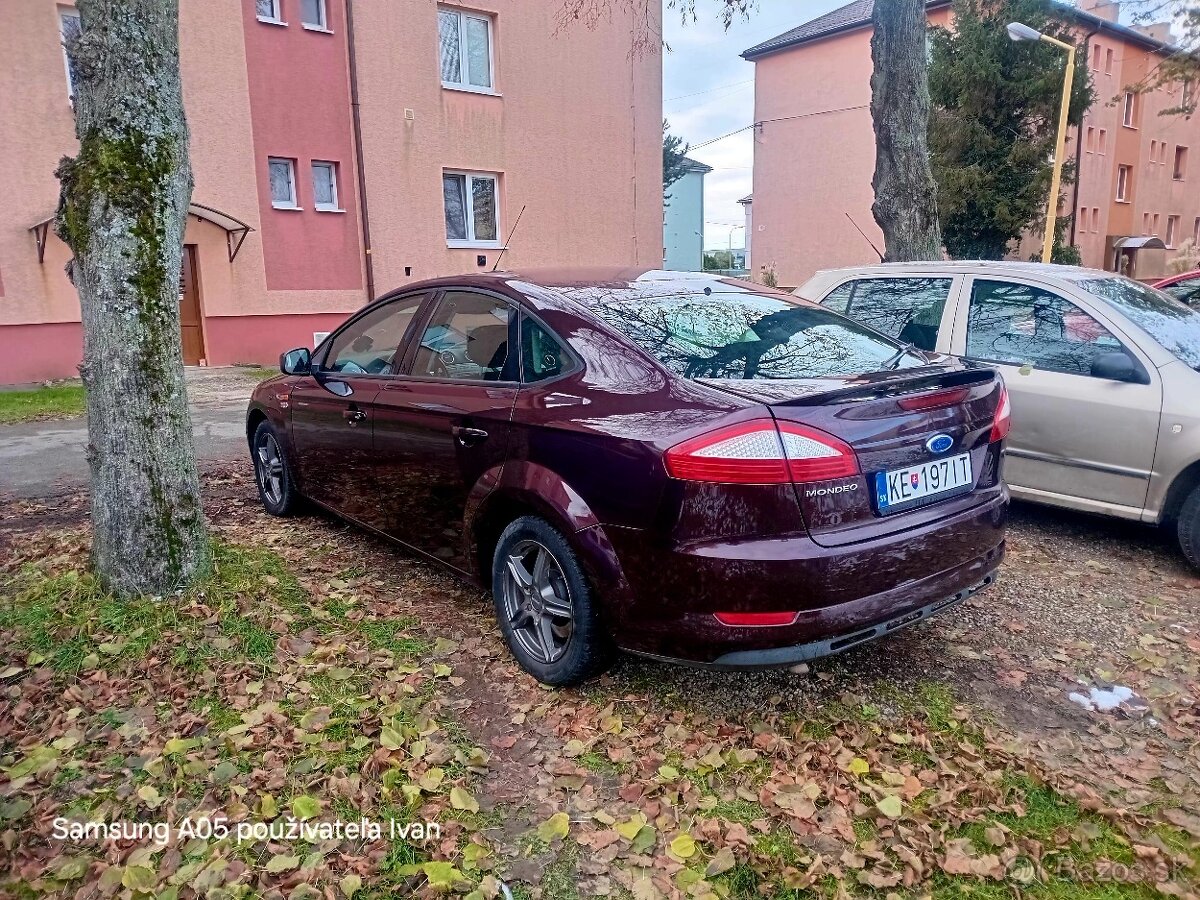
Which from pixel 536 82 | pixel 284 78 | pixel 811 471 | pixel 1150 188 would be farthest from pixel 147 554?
pixel 1150 188

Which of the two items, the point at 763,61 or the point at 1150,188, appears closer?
the point at 763,61

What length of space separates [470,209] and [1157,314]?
13779 mm

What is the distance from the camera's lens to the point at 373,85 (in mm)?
15000

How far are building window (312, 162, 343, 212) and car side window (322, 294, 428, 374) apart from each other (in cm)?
1118

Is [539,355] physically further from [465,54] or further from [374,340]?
[465,54]

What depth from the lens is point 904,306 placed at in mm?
5602

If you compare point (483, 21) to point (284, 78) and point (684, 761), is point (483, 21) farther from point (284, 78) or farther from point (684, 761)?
point (684, 761)

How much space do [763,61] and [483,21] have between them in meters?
19.6

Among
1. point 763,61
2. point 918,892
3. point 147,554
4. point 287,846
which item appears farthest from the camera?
point 763,61

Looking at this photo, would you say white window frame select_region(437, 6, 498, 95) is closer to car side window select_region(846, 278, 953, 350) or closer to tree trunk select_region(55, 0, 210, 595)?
car side window select_region(846, 278, 953, 350)

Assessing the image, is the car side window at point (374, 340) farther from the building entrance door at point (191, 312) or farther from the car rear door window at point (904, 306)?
the building entrance door at point (191, 312)

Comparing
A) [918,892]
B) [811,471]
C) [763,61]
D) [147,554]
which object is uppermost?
[763,61]

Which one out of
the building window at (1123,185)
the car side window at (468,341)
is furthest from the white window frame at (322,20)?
the building window at (1123,185)

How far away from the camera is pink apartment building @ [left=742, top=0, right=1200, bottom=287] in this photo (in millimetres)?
29297
